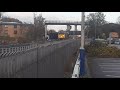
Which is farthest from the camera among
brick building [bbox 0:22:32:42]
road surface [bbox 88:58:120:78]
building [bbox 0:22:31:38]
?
building [bbox 0:22:31:38]

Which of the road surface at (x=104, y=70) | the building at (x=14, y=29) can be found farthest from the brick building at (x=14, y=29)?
the road surface at (x=104, y=70)

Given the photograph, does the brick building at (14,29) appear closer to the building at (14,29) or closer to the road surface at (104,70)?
the building at (14,29)

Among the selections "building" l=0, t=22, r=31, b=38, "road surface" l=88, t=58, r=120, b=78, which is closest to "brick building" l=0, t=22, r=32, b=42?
"building" l=0, t=22, r=31, b=38

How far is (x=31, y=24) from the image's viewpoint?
60469mm

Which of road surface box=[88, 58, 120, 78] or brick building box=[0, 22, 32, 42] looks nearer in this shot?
road surface box=[88, 58, 120, 78]

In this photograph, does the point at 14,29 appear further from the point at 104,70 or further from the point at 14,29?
the point at 104,70

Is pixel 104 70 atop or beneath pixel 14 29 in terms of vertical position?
beneath

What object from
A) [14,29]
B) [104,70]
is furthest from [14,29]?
[104,70]

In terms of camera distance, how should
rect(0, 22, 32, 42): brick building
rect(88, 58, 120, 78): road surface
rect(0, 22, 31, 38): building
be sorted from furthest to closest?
rect(0, 22, 31, 38): building → rect(0, 22, 32, 42): brick building → rect(88, 58, 120, 78): road surface

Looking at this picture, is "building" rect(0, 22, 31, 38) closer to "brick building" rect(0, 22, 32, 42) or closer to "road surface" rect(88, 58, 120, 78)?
"brick building" rect(0, 22, 32, 42)

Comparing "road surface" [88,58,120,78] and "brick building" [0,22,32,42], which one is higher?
"brick building" [0,22,32,42]
